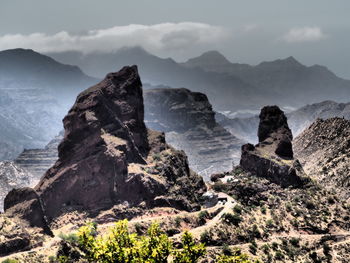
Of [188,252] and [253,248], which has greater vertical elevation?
[188,252]

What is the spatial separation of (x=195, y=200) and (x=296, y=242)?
34500mm

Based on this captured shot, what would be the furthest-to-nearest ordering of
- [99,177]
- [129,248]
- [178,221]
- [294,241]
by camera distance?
[99,177] → [294,241] → [178,221] → [129,248]

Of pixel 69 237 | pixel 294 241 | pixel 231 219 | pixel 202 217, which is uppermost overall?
pixel 69 237

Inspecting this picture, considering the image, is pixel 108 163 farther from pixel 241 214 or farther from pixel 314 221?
pixel 314 221

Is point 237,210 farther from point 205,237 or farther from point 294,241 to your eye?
point 205,237

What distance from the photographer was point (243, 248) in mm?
168875

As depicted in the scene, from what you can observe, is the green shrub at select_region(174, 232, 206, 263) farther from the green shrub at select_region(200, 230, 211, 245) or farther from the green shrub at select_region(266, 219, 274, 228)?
the green shrub at select_region(266, 219, 274, 228)

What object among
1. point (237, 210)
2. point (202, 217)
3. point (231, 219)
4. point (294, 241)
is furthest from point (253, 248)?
point (202, 217)

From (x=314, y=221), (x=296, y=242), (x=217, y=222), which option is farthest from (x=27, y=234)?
(x=314, y=221)

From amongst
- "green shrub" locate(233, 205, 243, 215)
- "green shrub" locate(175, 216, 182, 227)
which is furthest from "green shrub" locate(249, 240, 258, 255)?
"green shrub" locate(175, 216, 182, 227)

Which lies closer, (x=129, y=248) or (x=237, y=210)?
(x=129, y=248)

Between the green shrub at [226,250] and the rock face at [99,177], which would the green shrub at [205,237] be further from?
the rock face at [99,177]

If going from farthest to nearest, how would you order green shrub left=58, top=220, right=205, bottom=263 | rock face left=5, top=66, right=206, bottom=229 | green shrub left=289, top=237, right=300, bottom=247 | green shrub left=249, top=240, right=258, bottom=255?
rock face left=5, top=66, right=206, bottom=229 < green shrub left=289, top=237, right=300, bottom=247 < green shrub left=249, top=240, right=258, bottom=255 < green shrub left=58, top=220, right=205, bottom=263

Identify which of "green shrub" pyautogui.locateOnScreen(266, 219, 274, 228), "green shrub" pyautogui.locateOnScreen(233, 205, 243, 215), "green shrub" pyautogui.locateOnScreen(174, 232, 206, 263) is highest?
"green shrub" pyautogui.locateOnScreen(174, 232, 206, 263)
